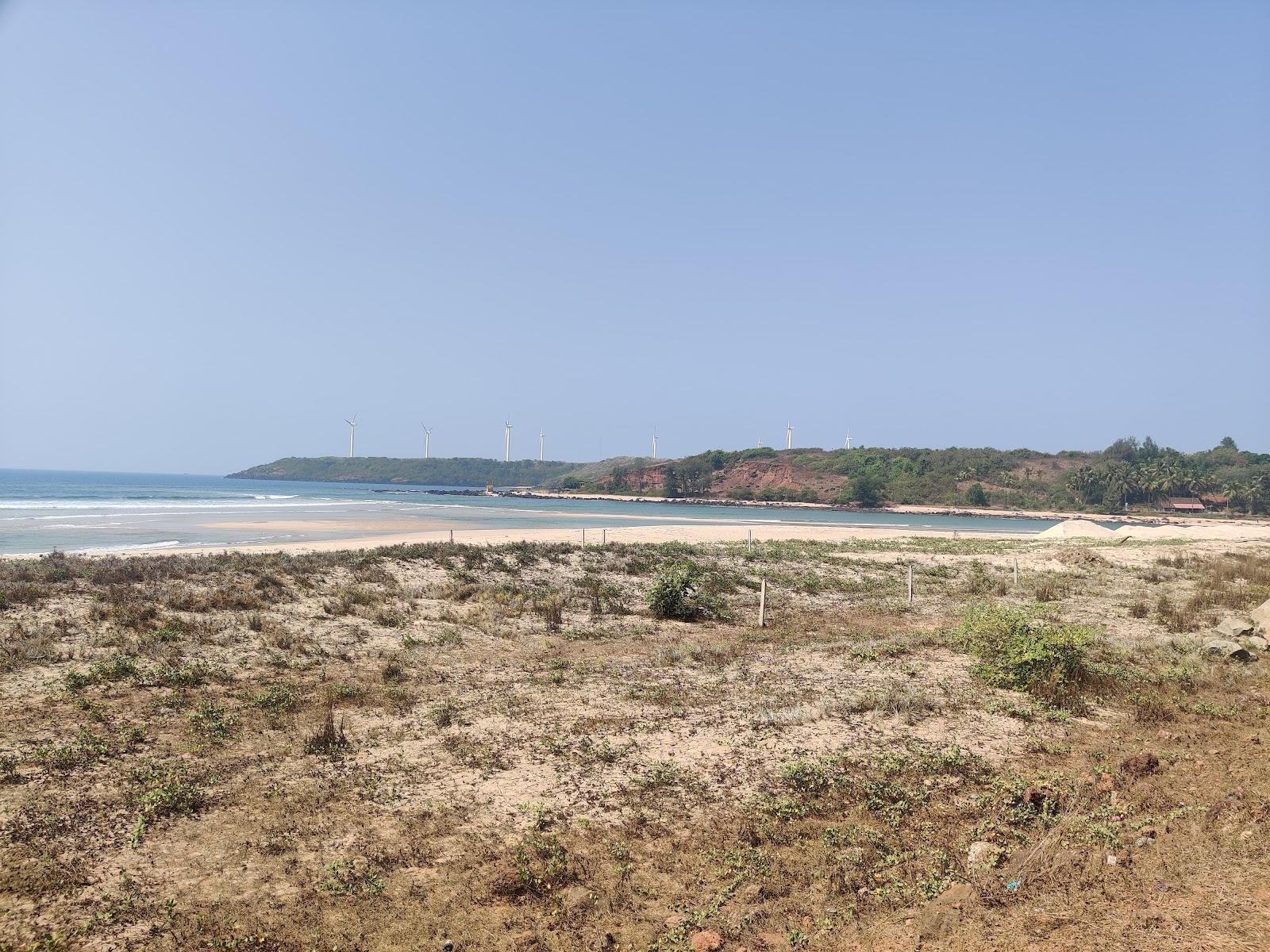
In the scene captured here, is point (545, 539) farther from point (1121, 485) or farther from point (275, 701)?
point (1121, 485)

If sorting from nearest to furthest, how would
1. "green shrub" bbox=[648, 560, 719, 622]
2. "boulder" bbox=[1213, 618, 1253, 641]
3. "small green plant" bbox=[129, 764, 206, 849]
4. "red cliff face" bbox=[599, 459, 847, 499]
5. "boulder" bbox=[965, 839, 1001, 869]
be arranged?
1. "boulder" bbox=[965, 839, 1001, 869]
2. "small green plant" bbox=[129, 764, 206, 849]
3. "boulder" bbox=[1213, 618, 1253, 641]
4. "green shrub" bbox=[648, 560, 719, 622]
5. "red cliff face" bbox=[599, 459, 847, 499]

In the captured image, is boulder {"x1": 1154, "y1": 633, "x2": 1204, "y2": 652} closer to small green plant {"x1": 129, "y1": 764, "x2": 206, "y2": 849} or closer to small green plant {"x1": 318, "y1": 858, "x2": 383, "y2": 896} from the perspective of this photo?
small green plant {"x1": 318, "y1": 858, "x2": 383, "y2": 896}

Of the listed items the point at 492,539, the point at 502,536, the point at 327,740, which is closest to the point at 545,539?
the point at 492,539

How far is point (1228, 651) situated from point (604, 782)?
12677 mm

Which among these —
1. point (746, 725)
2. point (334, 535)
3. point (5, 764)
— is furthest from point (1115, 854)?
point (334, 535)

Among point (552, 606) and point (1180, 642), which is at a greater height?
point (552, 606)

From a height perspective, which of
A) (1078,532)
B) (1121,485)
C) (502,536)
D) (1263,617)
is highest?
(1121,485)

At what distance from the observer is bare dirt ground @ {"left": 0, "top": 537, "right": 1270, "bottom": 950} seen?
5168 mm

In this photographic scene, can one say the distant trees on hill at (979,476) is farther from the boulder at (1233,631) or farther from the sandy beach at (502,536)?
the boulder at (1233,631)

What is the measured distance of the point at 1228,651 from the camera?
1380 cm

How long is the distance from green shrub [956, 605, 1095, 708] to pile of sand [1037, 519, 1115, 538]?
38008 millimetres

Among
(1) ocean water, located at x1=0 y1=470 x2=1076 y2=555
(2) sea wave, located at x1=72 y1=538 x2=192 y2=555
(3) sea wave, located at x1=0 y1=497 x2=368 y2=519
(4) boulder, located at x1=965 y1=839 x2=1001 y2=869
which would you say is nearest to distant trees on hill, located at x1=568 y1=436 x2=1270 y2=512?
(1) ocean water, located at x1=0 y1=470 x2=1076 y2=555

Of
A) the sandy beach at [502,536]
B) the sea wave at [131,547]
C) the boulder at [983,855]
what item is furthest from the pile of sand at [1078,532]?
the sea wave at [131,547]

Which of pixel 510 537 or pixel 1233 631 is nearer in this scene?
pixel 1233 631
